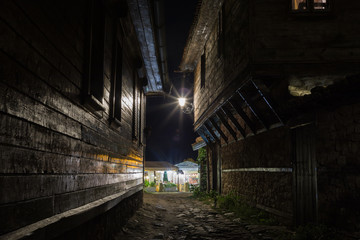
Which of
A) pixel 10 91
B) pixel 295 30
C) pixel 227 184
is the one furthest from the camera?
pixel 227 184

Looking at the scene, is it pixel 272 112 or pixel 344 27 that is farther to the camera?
pixel 272 112

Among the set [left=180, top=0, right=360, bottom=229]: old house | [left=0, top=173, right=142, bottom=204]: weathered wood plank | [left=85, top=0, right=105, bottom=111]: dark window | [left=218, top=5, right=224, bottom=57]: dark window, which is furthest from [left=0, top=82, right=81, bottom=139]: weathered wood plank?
[left=218, top=5, right=224, bottom=57]: dark window

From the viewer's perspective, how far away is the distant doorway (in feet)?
22.6

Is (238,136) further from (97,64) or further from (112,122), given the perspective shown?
(97,64)

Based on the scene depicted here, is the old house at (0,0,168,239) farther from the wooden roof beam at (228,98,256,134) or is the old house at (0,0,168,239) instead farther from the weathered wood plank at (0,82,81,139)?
the wooden roof beam at (228,98,256,134)

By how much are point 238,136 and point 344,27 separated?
558 centimetres

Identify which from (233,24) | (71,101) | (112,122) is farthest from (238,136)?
(71,101)

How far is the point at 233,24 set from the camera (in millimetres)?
9578

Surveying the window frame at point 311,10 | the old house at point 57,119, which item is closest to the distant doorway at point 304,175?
the window frame at point 311,10

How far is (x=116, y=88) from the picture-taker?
260 inches

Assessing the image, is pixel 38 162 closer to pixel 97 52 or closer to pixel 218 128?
pixel 97 52

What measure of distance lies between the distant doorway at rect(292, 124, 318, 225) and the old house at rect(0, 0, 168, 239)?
4.39m

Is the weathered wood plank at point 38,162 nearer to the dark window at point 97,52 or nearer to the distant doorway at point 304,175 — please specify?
the dark window at point 97,52

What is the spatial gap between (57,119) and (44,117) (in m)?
0.32
